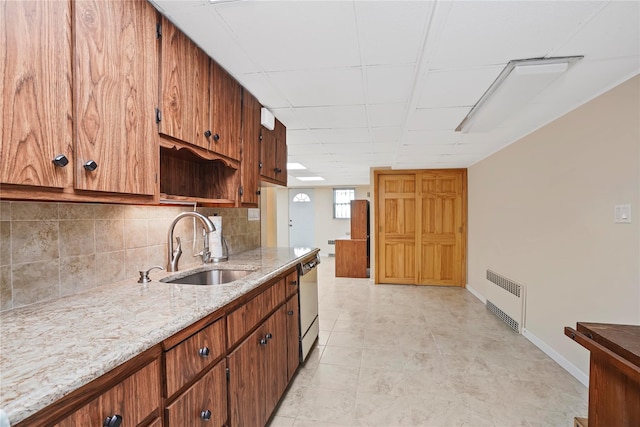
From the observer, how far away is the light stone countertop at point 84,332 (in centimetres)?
62

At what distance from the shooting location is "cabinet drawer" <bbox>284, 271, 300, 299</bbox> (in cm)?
211

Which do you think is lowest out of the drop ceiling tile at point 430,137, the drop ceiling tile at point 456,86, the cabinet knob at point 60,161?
the cabinet knob at point 60,161

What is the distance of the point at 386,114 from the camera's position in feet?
8.19

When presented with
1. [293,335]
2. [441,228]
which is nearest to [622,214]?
[293,335]

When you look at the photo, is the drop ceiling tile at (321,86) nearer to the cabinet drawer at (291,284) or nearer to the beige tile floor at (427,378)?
the cabinet drawer at (291,284)

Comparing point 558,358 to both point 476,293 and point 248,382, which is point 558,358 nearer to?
point 476,293

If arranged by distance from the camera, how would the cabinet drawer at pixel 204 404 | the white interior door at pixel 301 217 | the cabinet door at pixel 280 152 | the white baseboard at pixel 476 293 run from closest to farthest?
the cabinet drawer at pixel 204 404, the cabinet door at pixel 280 152, the white baseboard at pixel 476 293, the white interior door at pixel 301 217

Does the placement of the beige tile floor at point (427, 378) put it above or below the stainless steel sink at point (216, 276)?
below

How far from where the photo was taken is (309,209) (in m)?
8.98

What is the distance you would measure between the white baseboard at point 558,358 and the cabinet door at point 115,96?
→ 3.16 meters

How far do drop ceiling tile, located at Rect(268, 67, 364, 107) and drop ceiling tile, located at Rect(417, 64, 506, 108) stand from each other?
1.45 ft

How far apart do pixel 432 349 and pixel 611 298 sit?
1421 millimetres

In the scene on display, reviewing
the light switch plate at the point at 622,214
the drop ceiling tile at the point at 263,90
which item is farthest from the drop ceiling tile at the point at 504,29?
the light switch plate at the point at 622,214

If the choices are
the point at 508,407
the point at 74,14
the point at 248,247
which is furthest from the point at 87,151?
the point at 508,407
